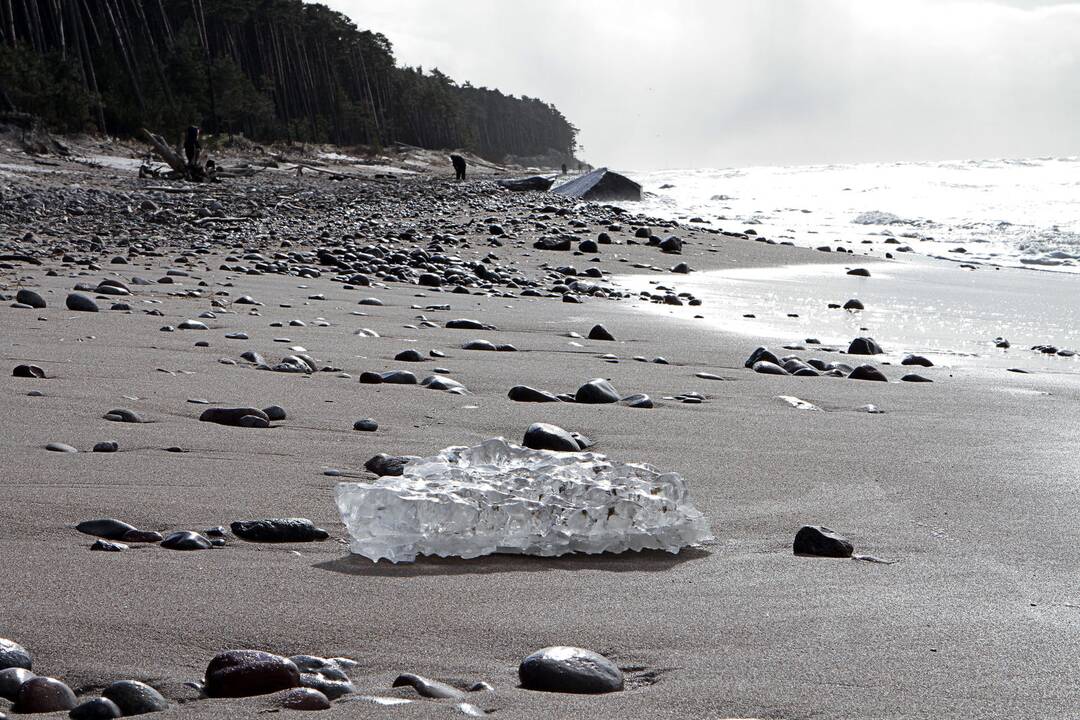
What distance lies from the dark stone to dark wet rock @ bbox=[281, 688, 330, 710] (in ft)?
4.71

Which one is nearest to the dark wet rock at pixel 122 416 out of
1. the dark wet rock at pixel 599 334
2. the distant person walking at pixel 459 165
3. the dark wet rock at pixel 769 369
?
the dark wet rock at pixel 769 369

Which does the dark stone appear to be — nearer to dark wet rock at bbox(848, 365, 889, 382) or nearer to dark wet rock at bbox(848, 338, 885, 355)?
dark wet rock at bbox(848, 365, 889, 382)

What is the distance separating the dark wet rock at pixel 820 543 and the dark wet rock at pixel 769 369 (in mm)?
2556

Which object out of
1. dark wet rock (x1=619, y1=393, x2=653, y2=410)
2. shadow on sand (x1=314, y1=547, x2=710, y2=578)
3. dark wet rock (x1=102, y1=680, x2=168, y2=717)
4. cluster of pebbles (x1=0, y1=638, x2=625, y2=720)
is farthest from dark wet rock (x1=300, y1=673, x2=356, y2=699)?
dark wet rock (x1=619, y1=393, x2=653, y2=410)

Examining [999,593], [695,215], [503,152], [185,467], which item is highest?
[503,152]

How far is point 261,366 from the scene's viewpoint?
12.6 feet

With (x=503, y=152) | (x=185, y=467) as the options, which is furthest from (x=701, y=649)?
(x=503, y=152)

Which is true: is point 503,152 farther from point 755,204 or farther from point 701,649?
point 701,649

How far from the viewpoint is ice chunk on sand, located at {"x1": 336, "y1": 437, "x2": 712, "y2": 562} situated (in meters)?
1.81

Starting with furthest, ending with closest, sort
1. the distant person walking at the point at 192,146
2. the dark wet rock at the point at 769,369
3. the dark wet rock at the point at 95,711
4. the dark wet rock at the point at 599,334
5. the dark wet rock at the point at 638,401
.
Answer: the distant person walking at the point at 192,146 → the dark wet rock at the point at 599,334 → the dark wet rock at the point at 769,369 → the dark wet rock at the point at 638,401 → the dark wet rock at the point at 95,711

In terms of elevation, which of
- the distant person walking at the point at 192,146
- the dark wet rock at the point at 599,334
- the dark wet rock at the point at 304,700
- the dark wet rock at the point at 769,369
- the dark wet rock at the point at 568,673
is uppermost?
the distant person walking at the point at 192,146

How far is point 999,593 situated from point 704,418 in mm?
1591

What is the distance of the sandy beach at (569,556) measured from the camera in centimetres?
131

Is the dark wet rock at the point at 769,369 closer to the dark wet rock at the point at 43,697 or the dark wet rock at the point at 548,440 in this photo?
the dark wet rock at the point at 548,440
